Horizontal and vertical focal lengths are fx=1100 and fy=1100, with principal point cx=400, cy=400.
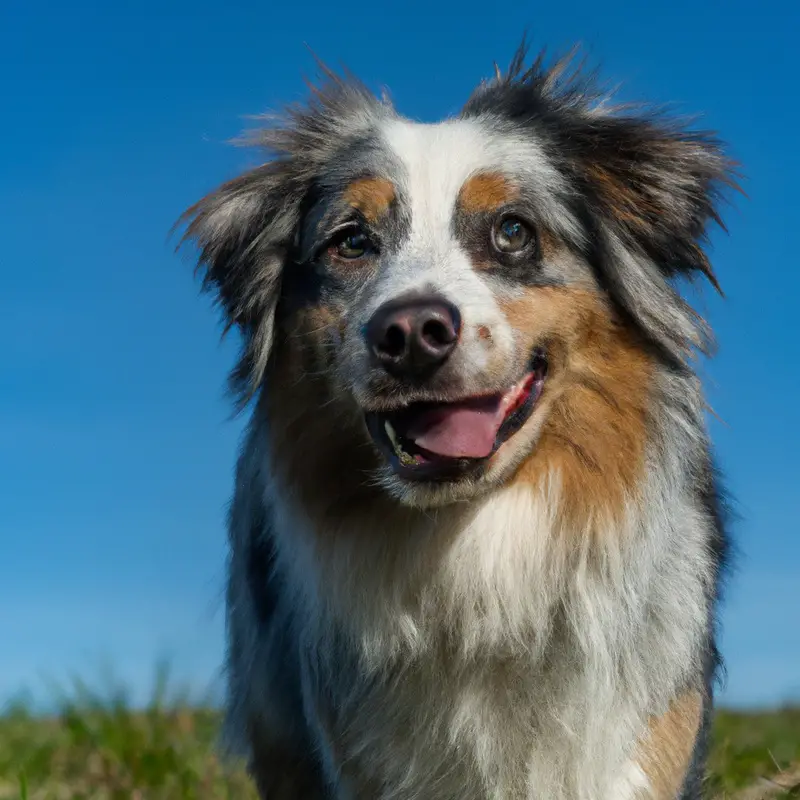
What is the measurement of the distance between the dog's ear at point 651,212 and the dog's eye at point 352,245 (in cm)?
79

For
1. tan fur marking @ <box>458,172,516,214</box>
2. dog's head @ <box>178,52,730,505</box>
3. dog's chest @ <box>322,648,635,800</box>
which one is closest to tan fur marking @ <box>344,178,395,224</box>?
dog's head @ <box>178,52,730,505</box>

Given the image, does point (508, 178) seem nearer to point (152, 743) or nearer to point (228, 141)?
point (228, 141)

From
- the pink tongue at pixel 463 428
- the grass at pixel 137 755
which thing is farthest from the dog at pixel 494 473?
the grass at pixel 137 755

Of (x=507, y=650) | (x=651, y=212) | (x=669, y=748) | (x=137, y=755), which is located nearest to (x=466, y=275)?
(x=651, y=212)

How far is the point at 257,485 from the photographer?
4.28 meters

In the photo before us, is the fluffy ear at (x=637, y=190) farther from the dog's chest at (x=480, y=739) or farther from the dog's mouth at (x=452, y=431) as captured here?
the dog's chest at (x=480, y=739)

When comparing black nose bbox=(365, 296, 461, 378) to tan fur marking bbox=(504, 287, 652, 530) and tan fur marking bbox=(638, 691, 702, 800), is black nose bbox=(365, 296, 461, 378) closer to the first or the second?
tan fur marking bbox=(504, 287, 652, 530)

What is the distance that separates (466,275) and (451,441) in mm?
514

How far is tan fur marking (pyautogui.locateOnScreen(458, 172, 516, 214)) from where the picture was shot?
11.7 feet

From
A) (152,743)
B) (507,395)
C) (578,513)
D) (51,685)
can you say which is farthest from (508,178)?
(51,685)

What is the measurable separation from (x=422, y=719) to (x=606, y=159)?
206 cm

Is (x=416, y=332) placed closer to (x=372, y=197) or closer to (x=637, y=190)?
(x=372, y=197)

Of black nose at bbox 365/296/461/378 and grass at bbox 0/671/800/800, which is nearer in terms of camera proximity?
black nose at bbox 365/296/461/378

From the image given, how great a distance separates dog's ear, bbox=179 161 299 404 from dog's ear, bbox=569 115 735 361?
1.10 metres
